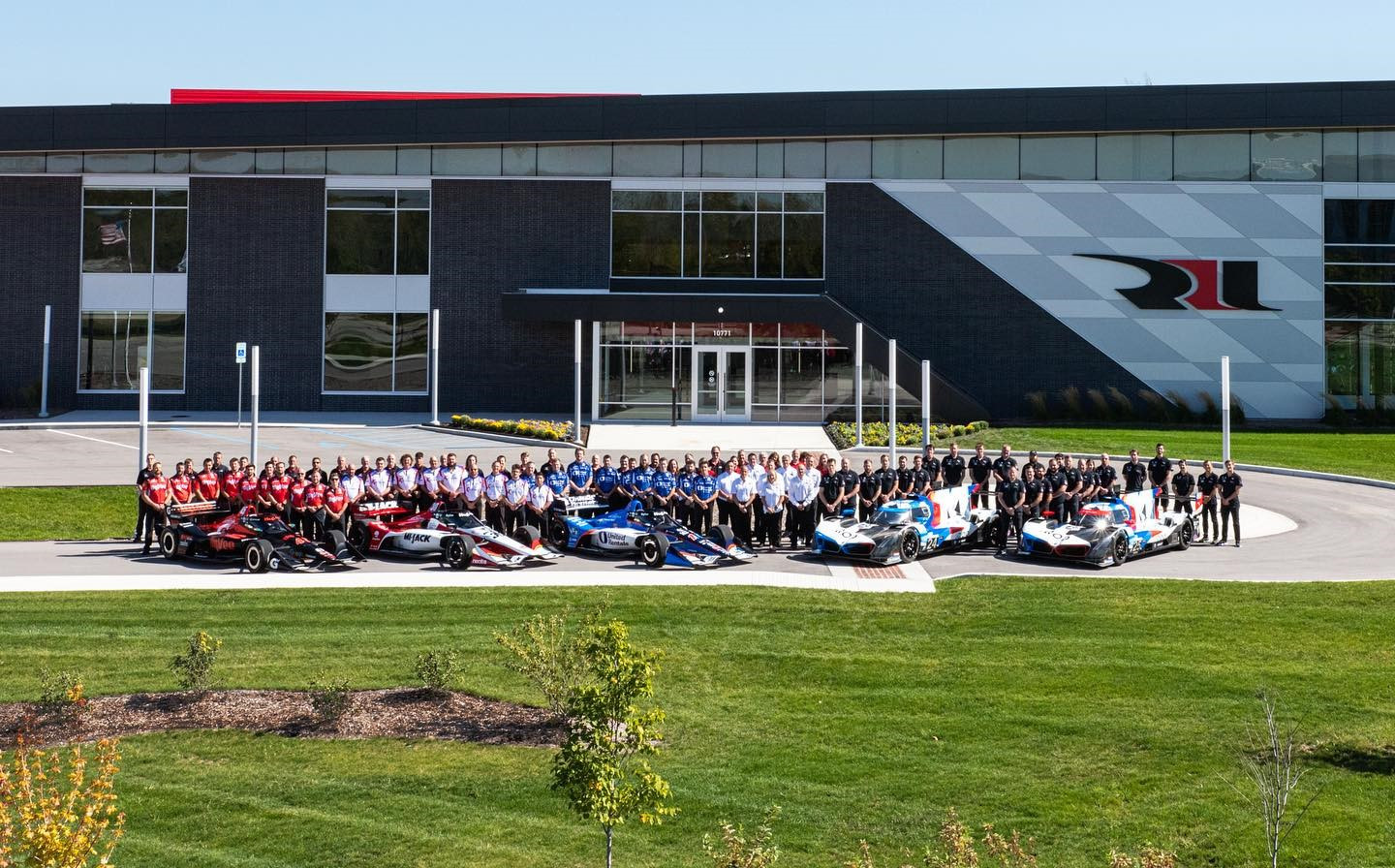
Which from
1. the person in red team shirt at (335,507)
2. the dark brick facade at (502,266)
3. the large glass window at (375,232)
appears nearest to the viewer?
the person in red team shirt at (335,507)

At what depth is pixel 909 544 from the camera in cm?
2172

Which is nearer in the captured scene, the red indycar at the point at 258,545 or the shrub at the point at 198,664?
the shrub at the point at 198,664

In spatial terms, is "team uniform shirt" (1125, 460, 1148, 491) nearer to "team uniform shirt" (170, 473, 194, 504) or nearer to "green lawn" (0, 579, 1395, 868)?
"green lawn" (0, 579, 1395, 868)

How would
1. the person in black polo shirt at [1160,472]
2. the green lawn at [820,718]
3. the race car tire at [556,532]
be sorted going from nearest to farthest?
1. the green lawn at [820,718]
2. the race car tire at [556,532]
3. the person in black polo shirt at [1160,472]

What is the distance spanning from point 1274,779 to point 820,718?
430 centimetres

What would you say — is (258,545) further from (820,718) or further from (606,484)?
(820,718)

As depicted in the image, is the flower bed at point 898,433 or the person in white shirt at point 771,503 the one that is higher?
the flower bed at point 898,433

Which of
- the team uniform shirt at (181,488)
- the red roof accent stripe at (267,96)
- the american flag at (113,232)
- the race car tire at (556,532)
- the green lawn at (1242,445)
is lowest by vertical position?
the race car tire at (556,532)

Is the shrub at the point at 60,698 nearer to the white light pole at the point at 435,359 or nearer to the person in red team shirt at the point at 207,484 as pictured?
the person in red team shirt at the point at 207,484

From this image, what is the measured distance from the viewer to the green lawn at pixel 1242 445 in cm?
3416

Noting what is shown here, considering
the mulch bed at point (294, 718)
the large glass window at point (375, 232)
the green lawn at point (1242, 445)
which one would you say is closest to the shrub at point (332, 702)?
the mulch bed at point (294, 718)

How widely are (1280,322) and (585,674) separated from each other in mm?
36337

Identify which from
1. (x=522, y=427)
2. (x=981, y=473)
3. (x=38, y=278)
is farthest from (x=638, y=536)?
(x=38, y=278)

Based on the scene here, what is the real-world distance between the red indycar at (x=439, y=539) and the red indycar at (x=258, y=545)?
46cm
